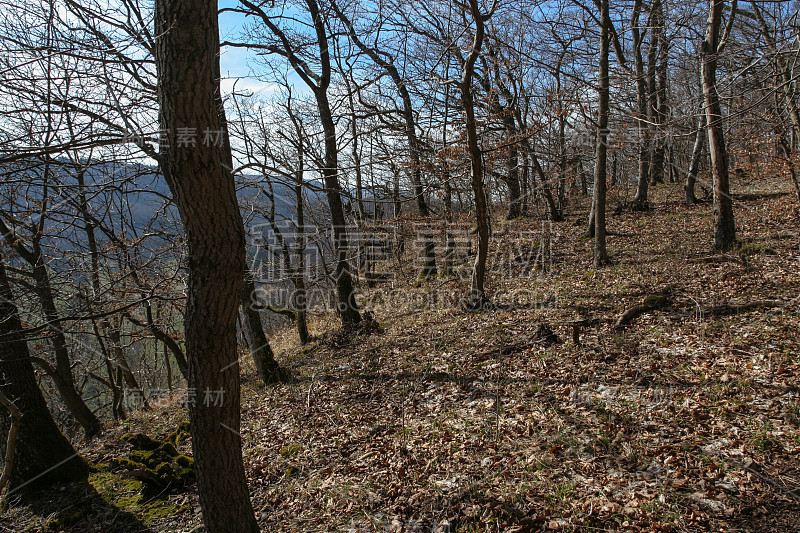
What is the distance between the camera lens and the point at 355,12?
11.3 meters

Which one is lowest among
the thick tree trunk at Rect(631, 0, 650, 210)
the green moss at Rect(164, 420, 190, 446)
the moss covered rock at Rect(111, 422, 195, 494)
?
the green moss at Rect(164, 420, 190, 446)

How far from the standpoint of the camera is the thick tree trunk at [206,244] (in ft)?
9.00

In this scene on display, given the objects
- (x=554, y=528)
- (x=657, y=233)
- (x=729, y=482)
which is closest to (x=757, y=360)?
(x=729, y=482)

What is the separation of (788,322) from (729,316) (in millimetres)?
703

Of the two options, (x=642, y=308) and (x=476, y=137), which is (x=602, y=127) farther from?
(x=642, y=308)

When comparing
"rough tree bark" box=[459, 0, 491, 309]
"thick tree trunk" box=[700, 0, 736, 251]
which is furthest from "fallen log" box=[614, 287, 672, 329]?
"thick tree trunk" box=[700, 0, 736, 251]

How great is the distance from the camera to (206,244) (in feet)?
9.65

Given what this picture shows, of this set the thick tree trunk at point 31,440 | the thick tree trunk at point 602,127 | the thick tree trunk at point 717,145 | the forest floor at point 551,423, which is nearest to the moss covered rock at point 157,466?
the forest floor at point 551,423

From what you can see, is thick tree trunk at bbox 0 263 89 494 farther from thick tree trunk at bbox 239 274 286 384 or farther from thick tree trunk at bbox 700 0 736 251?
thick tree trunk at bbox 700 0 736 251

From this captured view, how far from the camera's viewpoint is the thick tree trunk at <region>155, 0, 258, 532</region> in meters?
2.74

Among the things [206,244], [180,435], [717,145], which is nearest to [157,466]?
[180,435]

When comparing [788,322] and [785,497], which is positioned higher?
[788,322]

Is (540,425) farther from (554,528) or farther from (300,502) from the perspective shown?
(300,502)

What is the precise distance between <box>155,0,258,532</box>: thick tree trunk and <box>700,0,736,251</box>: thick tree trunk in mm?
8985
